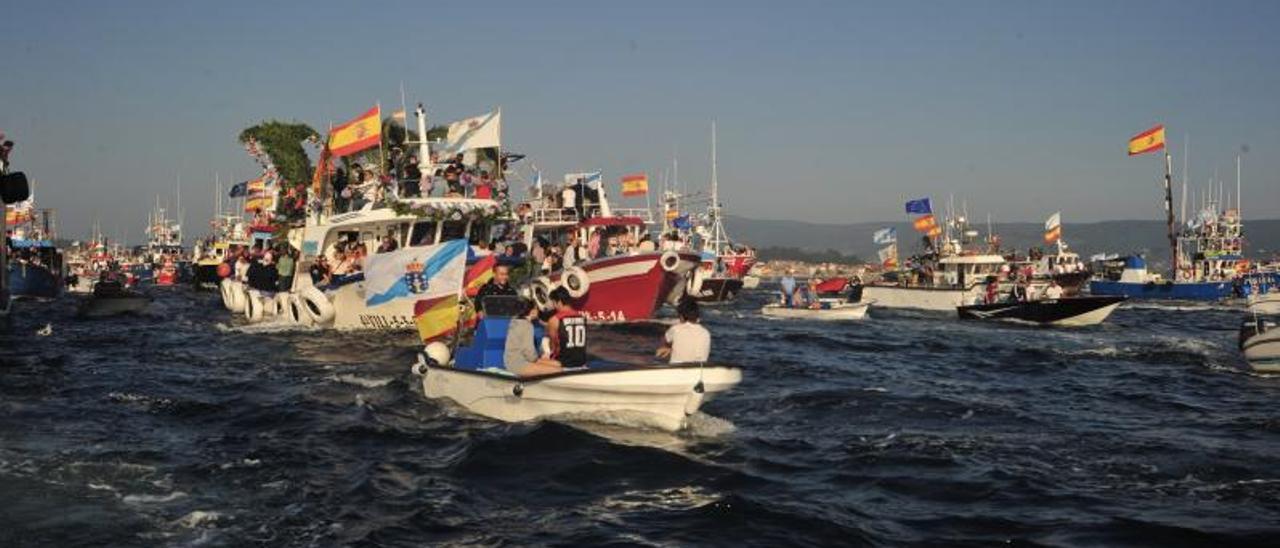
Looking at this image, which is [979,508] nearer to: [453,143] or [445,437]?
[445,437]

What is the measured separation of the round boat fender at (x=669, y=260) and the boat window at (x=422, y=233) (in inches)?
263

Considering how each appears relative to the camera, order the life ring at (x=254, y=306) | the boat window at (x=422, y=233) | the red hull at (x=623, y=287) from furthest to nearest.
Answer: the life ring at (x=254, y=306) → the red hull at (x=623, y=287) → the boat window at (x=422, y=233)

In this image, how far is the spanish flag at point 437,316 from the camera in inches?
772

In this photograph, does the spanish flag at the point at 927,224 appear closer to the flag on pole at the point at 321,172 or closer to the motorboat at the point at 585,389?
the flag on pole at the point at 321,172

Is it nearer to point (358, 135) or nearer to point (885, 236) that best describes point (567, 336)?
point (358, 135)

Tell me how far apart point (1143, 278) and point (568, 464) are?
71.4 m

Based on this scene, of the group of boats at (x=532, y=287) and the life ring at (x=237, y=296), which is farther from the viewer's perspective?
A: the life ring at (x=237, y=296)

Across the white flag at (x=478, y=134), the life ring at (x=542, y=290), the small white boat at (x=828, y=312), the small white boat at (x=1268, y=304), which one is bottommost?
the small white boat at (x=1268, y=304)

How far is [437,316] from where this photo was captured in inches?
784

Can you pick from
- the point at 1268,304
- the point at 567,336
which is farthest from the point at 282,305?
the point at 1268,304

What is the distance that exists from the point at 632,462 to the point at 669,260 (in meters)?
19.7

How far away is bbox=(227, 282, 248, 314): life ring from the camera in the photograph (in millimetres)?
36312

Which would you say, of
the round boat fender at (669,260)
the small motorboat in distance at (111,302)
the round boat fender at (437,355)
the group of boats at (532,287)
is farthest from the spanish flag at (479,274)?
the small motorboat in distance at (111,302)

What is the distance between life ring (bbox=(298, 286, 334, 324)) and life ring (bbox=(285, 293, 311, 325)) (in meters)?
0.14
